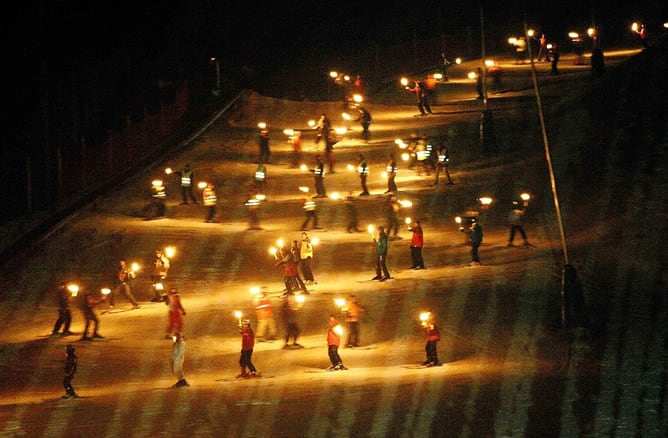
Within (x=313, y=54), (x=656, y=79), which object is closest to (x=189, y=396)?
(x=656, y=79)

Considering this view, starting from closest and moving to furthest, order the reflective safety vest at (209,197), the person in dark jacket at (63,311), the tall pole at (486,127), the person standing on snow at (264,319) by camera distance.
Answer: the person standing on snow at (264,319) < the person in dark jacket at (63,311) < the reflective safety vest at (209,197) < the tall pole at (486,127)

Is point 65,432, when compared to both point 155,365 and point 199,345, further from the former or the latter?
point 199,345

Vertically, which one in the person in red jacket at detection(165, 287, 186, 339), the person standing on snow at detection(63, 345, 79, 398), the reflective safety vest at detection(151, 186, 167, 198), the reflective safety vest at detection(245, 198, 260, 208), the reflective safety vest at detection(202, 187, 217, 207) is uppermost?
the reflective safety vest at detection(151, 186, 167, 198)

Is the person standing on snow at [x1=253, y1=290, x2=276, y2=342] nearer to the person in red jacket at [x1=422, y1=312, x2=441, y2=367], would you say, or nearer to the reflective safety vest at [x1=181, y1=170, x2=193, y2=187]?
the person in red jacket at [x1=422, y1=312, x2=441, y2=367]

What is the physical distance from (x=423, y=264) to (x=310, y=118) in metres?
23.7

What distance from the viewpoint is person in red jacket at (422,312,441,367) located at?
2672cm

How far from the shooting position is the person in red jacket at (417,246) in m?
34.9

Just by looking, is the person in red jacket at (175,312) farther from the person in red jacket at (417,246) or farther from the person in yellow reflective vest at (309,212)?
the person in yellow reflective vest at (309,212)

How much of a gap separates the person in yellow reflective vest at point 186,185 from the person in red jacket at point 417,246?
11187 mm

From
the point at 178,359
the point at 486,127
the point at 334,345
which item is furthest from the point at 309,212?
the point at 178,359

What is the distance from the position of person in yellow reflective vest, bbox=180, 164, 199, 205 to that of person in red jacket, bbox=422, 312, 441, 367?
60.4ft

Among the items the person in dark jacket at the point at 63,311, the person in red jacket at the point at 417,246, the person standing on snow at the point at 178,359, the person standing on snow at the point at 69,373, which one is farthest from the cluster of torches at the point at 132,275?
the person in red jacket at the point at 417,246

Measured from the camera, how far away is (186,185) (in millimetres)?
44219

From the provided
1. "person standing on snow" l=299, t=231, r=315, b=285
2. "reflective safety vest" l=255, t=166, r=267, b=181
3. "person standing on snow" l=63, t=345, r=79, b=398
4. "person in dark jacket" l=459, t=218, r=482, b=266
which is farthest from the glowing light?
"person standing on snow" l=63, t=345, r=79, b=398
